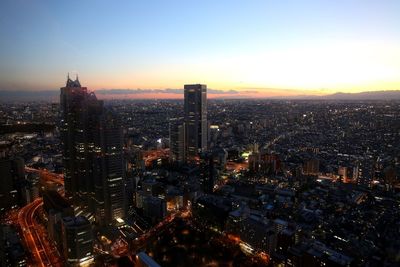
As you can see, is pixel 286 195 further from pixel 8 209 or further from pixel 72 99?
pixel 8 209

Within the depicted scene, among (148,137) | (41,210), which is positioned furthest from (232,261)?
(148,137)

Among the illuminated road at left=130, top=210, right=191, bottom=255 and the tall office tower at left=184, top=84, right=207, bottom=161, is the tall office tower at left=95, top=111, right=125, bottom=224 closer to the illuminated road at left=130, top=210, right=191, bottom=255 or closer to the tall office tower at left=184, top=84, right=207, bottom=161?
the illuminated road at left=130, top=210, right=191, bottom=255

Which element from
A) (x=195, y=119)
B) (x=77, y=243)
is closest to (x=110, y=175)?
(x=77, y=243)

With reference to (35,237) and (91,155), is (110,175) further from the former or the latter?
(35,237)

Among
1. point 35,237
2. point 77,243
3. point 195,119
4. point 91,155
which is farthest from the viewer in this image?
point 195,119

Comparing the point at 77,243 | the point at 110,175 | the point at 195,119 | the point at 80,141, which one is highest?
the point at 195,119

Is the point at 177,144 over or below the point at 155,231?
over
